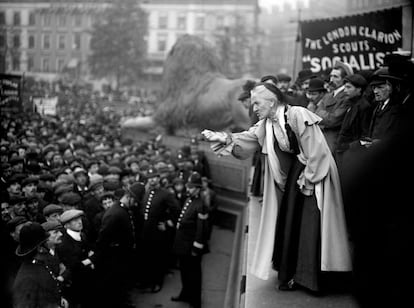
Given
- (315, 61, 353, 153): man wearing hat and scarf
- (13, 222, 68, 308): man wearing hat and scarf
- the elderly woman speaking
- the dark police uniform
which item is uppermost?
(315, 61, 353, 153): man wearing hat and scarf

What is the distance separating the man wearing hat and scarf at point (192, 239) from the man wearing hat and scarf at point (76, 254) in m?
1.45

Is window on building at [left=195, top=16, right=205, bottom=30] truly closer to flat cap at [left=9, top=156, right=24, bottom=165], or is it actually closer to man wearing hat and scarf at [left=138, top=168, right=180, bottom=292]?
flat cap at [left=9, top=156, right=24, bottom=165]

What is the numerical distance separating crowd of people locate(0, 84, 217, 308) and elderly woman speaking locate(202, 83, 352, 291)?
5.82 feet

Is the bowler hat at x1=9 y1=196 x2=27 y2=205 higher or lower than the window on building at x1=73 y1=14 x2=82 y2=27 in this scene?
lower

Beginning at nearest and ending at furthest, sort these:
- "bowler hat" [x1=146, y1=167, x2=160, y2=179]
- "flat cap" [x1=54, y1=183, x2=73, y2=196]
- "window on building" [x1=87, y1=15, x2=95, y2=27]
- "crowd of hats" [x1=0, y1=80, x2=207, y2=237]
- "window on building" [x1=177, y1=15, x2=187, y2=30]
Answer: "crowd of hats" [x1=0, y1=80, x2=207, y2=237] < "flat cap" [x1=54, y1=183, x2=73, y2=196] < "bowler hat" [x1=146, y1=167, x2=160, y2=179] < "window on building" [x1=87, y1=15, x2=95, y2=27] < "window on building" [x1=177, y1=15, x2=187, y2=30]

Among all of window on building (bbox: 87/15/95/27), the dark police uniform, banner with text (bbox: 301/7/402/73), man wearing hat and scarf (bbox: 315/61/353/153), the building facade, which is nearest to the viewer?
man wearing hat and scarf (bbox: 315/61/353/153)

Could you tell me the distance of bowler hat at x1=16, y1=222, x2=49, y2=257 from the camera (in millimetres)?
3717

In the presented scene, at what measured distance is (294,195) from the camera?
3799mm

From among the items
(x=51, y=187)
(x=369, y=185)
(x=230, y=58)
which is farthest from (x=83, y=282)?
(x=230, y=58)

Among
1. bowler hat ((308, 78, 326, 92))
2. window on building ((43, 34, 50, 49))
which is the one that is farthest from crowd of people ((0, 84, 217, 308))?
window on building ((43, 34, 50, 49))

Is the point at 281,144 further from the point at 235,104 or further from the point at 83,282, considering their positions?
the point at 235,104

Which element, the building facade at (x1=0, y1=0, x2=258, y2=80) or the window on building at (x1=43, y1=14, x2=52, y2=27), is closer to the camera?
the building facade at (x1=0, y1=0, x2=258, y2=80)

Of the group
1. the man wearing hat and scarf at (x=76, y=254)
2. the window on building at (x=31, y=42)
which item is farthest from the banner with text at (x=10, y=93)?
the window on building at (x=31, y=42)

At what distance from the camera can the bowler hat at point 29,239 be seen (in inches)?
146
